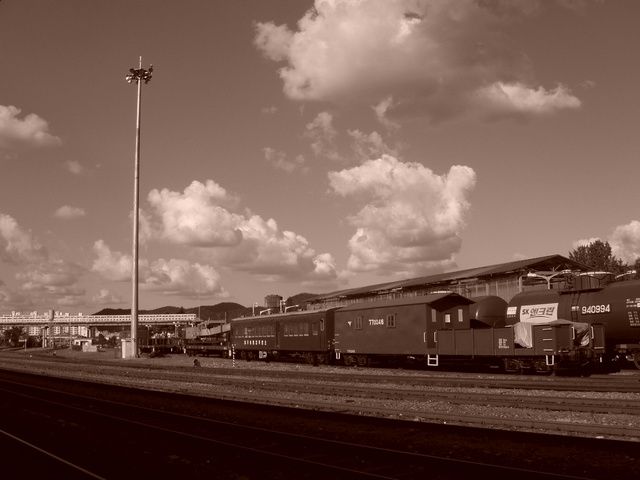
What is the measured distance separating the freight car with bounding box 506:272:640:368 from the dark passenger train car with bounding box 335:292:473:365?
3.14m

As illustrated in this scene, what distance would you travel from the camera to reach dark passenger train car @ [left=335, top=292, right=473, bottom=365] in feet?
105

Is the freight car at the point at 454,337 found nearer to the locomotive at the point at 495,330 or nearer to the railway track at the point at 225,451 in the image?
the locomotive at the point at 495,330

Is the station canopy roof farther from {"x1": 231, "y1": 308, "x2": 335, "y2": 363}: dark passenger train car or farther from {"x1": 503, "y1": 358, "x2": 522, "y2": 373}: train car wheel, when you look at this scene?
{"x1": 503, "y1": 358, "x2": 522, "y2": 373}: train car wheel

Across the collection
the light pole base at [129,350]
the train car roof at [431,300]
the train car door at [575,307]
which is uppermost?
the train car roof at [431,300]

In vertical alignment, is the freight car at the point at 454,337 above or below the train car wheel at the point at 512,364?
above

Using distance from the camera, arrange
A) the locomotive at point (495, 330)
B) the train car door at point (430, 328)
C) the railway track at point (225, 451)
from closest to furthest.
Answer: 1. the railway track at point (225, 451)
2. the locomotive at point (495, 330)
3. the train car door at point (430, 328)

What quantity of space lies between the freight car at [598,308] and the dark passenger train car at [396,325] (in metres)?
3.14

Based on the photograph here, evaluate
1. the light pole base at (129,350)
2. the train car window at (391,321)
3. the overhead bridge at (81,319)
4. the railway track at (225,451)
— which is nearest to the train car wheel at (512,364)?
the train car window at (391,321)

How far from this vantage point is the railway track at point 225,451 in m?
9.55

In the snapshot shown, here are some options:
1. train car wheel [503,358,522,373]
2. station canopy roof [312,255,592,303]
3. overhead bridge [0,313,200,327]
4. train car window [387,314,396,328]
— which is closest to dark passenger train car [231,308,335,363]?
train car window [387,314,396,328]

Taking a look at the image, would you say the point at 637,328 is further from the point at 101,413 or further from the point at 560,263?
the point at 560,263

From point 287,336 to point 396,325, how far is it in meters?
12.4

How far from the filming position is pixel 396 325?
3341cm

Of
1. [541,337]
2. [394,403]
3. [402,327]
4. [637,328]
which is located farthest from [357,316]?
[394,403]
